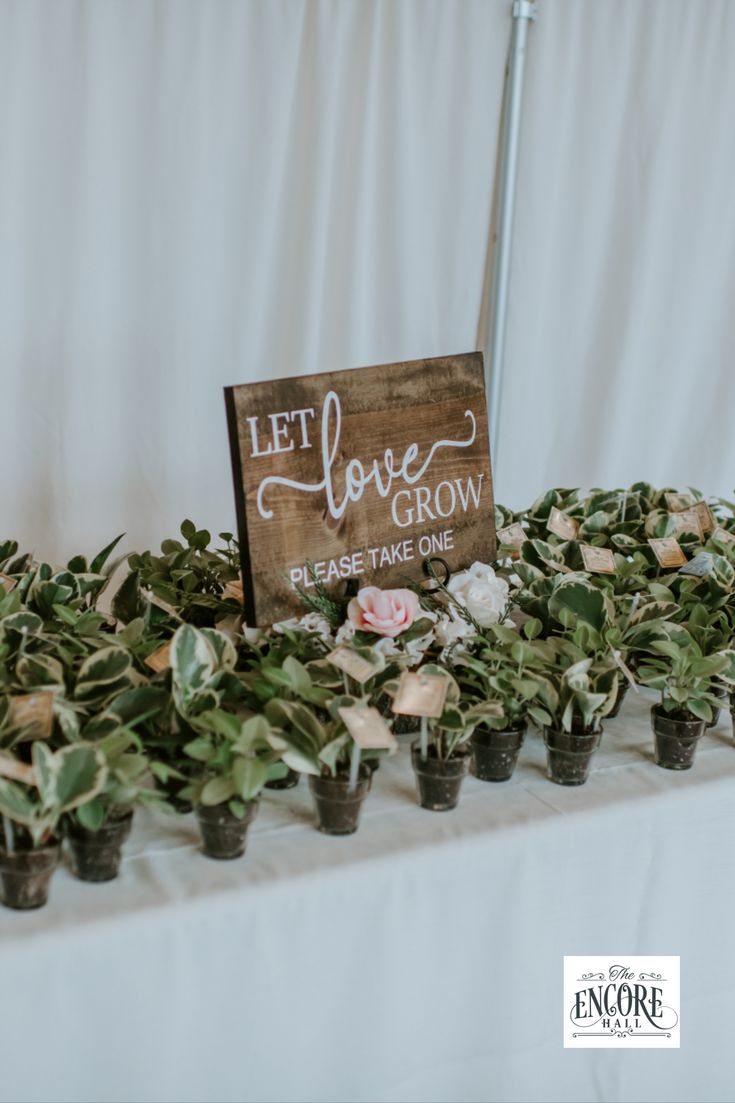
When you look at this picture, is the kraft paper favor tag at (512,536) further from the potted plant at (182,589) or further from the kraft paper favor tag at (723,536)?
the potted plant at (182,589)

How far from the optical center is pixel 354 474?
1.28 meters

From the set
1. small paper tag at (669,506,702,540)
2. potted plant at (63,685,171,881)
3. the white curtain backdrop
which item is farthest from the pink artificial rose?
the white curtain backdrop

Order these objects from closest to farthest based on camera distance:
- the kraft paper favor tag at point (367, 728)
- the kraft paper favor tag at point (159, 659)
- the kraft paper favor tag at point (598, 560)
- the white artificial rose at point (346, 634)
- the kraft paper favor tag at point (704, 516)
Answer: the kraft paper favor tag at point (367, 728) < the kraft paper favor tag at point (159, 659) < the white artificial rose at point (346, 634) < the kraft paper favor tag at point (598, 560) < the kraft paper favor tag at point (704, 516)

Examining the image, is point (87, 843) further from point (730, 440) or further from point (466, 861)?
point (730, 440)

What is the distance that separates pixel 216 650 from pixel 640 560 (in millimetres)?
696

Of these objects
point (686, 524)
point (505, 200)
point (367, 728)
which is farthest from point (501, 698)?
point (505, 200)

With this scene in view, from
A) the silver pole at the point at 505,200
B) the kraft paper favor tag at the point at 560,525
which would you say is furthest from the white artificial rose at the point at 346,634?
the silver pole at the point at 505,200

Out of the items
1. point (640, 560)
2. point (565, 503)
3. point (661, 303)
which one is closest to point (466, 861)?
point (640, 560)

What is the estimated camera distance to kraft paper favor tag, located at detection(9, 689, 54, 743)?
0.88 metres

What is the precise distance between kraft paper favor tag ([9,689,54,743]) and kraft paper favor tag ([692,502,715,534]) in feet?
3.80

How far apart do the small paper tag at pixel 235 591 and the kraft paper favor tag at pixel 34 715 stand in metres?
0.40

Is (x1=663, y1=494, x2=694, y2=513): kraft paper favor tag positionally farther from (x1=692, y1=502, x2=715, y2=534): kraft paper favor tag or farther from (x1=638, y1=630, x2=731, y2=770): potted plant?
(x1=638, y1=630, x2=731, y2=770): potted plant

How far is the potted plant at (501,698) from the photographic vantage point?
1.05m

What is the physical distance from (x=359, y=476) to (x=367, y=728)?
17.1 inches
